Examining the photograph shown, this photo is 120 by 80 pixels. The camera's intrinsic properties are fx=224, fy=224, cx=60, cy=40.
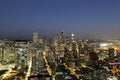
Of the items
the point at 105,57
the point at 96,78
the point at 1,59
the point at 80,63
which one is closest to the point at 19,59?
the point at 1,59

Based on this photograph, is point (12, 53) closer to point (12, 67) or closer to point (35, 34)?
point (12, 67)

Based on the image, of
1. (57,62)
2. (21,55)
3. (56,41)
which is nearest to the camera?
(57,62)

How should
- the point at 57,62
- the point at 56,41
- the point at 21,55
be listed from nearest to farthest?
the point at 57,62, the point at 21,55, the point at 56,41

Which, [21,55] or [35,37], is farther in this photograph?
[35,37]

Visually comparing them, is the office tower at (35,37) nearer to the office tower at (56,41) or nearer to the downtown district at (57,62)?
the downtown district at (57,62)

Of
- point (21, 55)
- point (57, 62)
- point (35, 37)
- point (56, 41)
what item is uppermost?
point (35, 37)

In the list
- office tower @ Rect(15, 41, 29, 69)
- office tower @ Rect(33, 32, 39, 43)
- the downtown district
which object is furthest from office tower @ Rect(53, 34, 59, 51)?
office tower @ Rect(15, 41, 29, 69)

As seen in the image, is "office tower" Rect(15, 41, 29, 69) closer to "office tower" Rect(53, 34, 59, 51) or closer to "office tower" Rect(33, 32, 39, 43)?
"office tower" Rect(33, 32, 39, 43)

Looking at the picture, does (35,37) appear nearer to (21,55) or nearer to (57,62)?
(21,55)

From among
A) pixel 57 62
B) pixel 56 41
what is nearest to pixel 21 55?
A: pixel 57 62

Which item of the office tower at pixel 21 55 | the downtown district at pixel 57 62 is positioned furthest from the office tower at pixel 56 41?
the office tower at pixel 21 55
